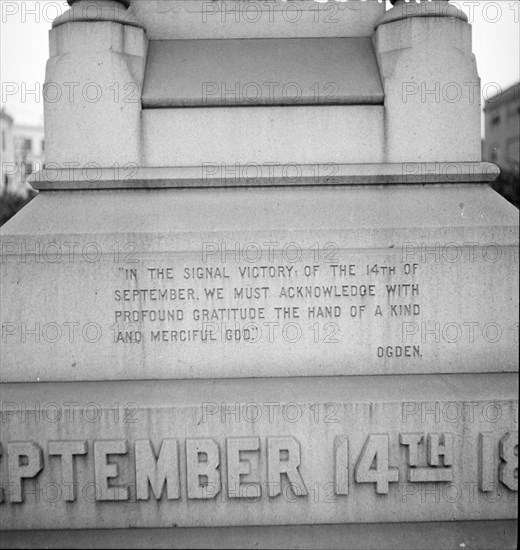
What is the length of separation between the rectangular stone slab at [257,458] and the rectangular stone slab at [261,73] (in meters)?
2.04

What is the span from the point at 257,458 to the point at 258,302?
0.94 m

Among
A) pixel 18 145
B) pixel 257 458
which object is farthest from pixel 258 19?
pixel 18 145

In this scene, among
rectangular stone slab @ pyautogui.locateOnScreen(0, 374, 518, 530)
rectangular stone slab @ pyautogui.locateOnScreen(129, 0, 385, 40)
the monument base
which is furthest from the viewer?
rectangular stone slab @ pyautogui.locateOnScreen(129, 0, 385, 40)

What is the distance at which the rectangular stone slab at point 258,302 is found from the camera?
358 centimetres

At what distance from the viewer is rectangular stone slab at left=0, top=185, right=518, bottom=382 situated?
358 cm

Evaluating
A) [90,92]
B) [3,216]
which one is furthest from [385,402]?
[3,216]

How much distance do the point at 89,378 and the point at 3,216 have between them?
22.3m

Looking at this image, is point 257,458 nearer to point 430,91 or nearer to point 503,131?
point 430,91

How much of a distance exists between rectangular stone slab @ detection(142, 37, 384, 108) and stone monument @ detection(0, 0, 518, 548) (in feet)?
0.06

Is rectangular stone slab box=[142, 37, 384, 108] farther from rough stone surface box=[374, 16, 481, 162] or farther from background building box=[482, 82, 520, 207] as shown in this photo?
background building box=[482, 82, 520, 207]

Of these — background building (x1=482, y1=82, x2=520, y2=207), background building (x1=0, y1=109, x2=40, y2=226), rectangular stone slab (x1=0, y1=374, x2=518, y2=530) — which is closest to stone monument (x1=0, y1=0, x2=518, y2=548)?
rectangular stone slab (x1=0, y1=374, x2=518, y2=530)

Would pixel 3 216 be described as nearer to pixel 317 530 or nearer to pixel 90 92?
pixel 90 92

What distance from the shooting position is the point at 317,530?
3.23m

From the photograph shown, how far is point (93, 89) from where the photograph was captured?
3.95 m
